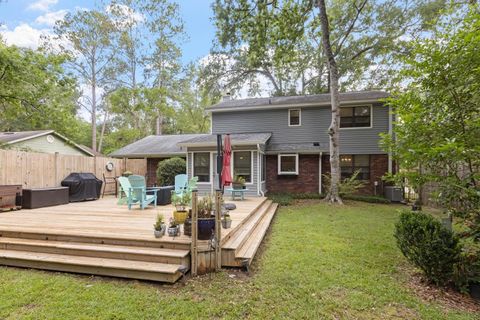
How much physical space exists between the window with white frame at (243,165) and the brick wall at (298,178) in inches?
A: 72.8

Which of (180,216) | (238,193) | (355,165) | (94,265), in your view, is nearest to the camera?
(94,265)

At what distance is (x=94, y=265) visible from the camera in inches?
133

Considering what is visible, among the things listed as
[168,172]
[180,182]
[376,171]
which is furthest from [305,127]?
[168,172]

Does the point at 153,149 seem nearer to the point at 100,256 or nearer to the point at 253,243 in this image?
the point at 100,256

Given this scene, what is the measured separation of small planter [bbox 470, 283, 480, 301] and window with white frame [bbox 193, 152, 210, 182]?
914 centimetres

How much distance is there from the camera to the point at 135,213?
6.09 metres

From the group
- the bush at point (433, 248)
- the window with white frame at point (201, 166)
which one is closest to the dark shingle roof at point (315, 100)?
the window with white frame at point (201, 166)

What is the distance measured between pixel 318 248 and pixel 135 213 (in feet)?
15.2

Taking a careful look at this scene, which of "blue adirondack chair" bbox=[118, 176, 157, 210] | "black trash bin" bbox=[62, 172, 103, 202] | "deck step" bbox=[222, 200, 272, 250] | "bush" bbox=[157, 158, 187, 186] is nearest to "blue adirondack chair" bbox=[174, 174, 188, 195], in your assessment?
"blue adirondack chair" bbox=[118, 176, 157, 210]

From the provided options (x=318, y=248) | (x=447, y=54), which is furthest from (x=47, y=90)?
(x=447, y=54)

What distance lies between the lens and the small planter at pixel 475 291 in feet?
9.51

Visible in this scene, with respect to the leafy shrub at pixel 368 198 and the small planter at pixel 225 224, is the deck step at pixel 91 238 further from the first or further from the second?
the leafy shrub at pixel 368 198

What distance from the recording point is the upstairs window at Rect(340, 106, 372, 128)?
11.3 metres

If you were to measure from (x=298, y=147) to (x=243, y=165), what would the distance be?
10.1 ft
